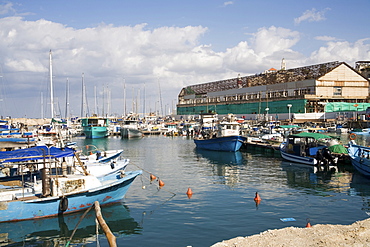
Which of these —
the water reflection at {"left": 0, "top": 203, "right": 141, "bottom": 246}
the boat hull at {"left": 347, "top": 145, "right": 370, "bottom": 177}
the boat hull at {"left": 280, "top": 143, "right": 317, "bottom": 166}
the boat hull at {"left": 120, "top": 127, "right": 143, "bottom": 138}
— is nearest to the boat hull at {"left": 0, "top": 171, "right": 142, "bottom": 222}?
the water reflection at {"left": 0, "top": 203, "right": 141, "bottom": 246}

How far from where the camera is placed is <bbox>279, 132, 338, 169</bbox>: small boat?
3278cm

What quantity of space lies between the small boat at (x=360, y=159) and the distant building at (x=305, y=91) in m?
57.9

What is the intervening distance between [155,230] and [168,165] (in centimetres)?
2107

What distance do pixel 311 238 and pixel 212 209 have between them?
8188mm

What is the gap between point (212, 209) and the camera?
19562 millimetres

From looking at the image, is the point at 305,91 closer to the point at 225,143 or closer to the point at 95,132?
the point at 225,143

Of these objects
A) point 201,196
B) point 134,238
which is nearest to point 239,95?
point 201,196

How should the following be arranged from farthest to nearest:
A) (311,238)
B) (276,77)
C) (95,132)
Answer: (276,77)
(95,132)
(311,238)

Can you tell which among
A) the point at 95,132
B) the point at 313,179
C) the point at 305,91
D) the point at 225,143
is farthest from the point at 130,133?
the point at 313,179

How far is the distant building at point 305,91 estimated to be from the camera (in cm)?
8806

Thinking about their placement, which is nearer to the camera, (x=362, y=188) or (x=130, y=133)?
(x=362, y=188)

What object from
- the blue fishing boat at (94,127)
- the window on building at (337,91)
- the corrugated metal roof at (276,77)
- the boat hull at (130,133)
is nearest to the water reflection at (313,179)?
the boat hull at (130,133)

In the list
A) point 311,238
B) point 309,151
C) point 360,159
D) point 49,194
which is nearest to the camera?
point 311,238

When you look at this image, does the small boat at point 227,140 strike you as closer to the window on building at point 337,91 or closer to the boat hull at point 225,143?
the boat hull at point 225,143
